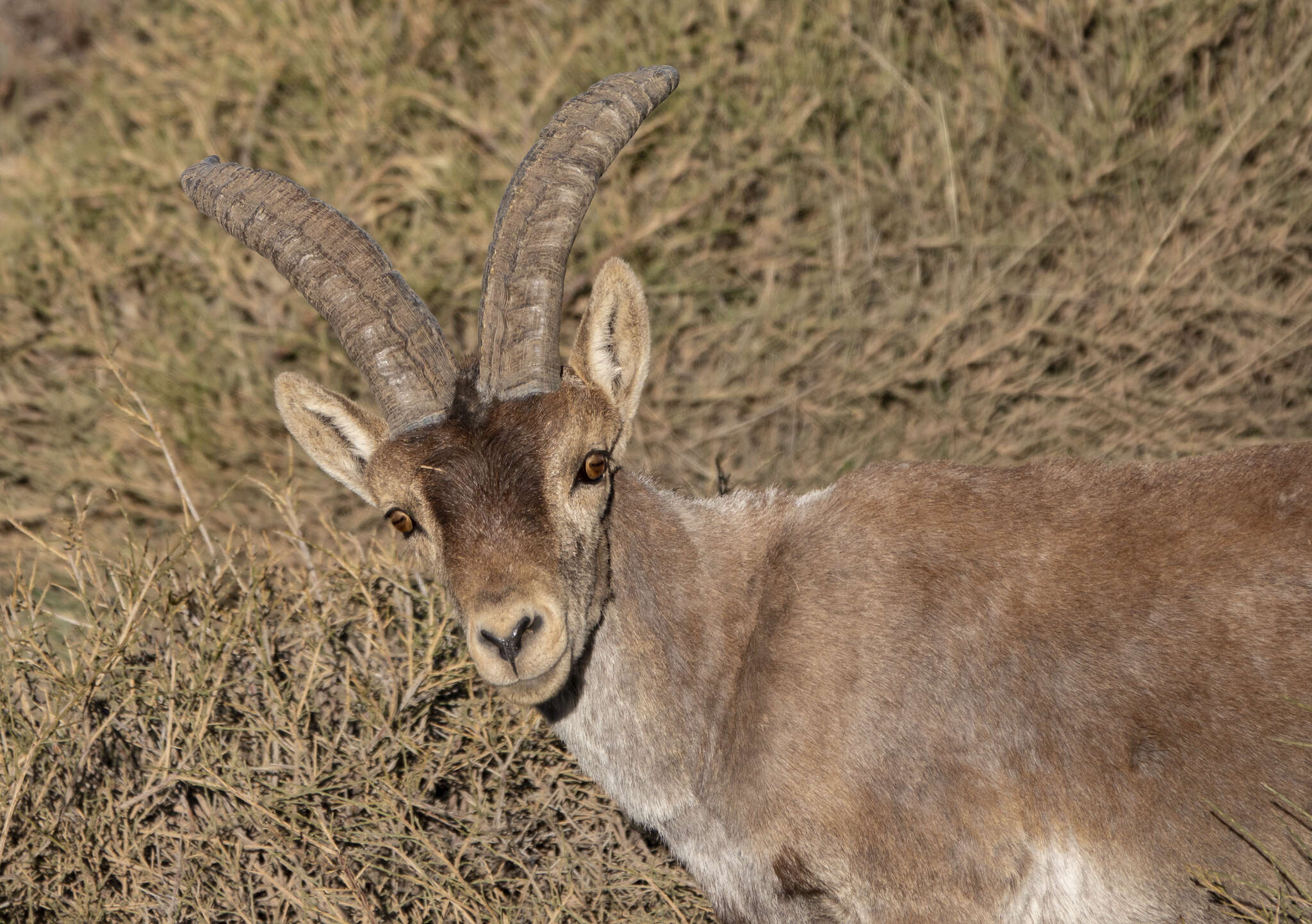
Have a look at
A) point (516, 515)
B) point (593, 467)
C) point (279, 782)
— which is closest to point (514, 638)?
point (516, 515)

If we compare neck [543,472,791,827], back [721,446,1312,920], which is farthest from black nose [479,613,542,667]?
back [721,446,1312,920]

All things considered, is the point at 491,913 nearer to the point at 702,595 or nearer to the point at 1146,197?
the point at 702,595

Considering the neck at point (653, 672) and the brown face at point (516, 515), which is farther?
the neck at point (653, 672)

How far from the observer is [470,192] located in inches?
382

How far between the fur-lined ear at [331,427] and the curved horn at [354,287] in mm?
198

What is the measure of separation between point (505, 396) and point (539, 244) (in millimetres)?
625

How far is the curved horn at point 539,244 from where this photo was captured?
4.75 m

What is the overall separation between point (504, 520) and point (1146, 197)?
268 inches

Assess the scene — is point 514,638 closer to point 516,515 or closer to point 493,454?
point 516,515

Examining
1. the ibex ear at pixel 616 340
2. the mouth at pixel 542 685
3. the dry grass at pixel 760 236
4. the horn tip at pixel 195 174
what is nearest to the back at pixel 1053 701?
the mouth at pixel 542 685

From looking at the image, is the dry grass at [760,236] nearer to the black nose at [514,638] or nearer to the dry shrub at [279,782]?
the dry shrub at [279,782]

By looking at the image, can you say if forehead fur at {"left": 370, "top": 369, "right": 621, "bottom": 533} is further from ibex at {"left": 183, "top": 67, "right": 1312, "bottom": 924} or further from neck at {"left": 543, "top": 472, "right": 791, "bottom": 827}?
neck at {"left": 543, "top": 472, "right": 791, "bottom": 827}

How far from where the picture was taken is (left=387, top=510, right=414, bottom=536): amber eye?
4.79m

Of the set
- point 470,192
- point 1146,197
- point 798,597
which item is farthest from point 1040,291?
point 798,597
